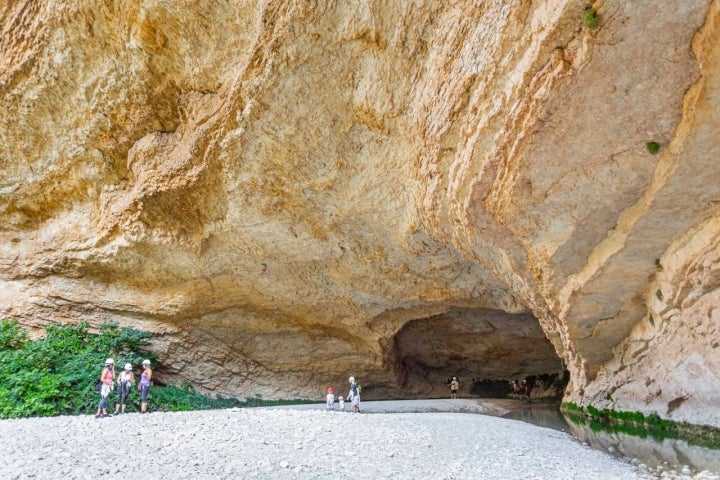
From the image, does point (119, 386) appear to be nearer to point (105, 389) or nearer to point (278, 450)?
point (105, 389)

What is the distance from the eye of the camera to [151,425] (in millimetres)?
6801

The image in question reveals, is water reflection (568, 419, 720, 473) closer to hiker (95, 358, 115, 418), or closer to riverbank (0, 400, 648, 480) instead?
riverbank (0, 400, 648, 480)

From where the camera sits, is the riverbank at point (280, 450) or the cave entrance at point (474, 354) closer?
the riverbank at point (280, 450)

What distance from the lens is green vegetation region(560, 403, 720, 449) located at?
6.98m

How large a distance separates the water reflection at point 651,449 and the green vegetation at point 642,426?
0.17 metres

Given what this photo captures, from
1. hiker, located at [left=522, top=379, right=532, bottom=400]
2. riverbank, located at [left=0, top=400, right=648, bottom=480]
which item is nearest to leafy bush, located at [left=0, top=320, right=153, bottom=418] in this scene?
riverbank, located at [left=0, top=400, right=648, bottom=480]

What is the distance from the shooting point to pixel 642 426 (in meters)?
8.64

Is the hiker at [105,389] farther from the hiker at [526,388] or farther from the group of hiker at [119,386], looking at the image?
the hiker at [526,388]

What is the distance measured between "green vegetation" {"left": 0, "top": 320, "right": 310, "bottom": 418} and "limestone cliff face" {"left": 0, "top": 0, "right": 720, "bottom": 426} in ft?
2.44

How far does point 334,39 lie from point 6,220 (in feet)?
37.4

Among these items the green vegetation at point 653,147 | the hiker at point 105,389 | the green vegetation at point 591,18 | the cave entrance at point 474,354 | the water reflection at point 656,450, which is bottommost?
the water reflection at point 656,450

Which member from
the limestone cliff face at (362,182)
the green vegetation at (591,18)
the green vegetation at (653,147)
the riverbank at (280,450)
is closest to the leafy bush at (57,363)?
the limestone cliff face at (362,182)

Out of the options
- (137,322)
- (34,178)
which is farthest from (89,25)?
(137,322)

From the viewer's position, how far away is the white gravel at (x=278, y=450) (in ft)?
16.4
